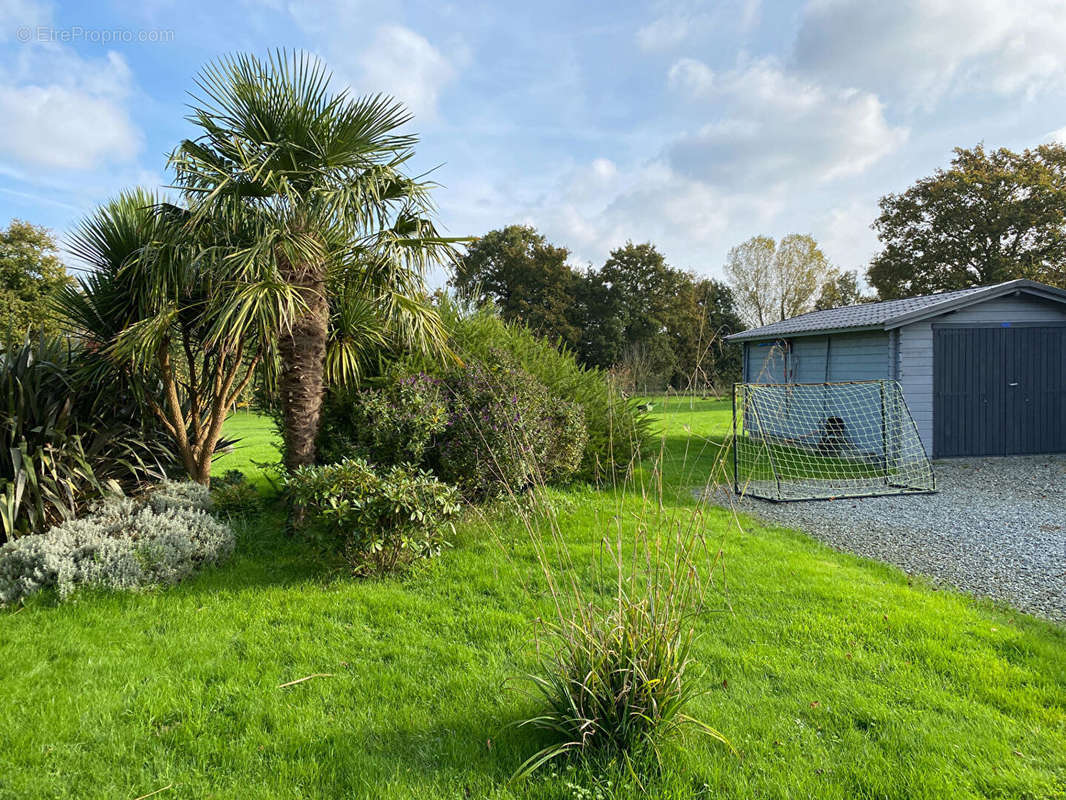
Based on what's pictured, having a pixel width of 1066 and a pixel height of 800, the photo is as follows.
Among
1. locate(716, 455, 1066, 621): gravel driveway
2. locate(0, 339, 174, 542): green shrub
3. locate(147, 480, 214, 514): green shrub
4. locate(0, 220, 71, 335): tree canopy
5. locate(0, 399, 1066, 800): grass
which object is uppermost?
locate(0, 220, 71, 335): tree canopy

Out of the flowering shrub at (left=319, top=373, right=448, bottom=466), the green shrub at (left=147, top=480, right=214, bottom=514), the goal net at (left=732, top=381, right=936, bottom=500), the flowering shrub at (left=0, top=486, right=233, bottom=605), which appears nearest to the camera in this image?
the flowering shrub at (left=0, top=486, right=233, bottom=605)

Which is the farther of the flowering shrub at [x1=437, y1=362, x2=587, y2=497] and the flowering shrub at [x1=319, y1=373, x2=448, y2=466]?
the flowering shrub at [x1=437, y1=362, x2=587, y2=497]

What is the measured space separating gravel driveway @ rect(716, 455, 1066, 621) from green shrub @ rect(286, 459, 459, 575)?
12.4 ft

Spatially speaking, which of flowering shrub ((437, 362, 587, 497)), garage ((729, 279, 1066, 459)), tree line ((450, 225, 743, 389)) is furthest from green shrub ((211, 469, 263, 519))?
tree line ((450, 225, 743, 389))

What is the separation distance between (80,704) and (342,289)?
410 centimetres

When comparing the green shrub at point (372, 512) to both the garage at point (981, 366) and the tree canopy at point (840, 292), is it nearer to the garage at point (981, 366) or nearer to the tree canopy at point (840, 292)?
the garage at point (981, 366)

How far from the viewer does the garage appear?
9406 mm

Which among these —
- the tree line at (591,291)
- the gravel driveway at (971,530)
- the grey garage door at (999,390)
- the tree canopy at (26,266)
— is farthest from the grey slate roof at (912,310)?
the tree canopy at (26,266)

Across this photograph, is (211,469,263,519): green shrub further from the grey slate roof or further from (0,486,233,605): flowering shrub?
the grey slate roof

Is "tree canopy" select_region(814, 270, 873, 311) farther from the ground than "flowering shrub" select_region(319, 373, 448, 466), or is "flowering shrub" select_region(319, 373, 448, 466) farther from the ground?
"tree canopy" select_region(814, 270, 873, 311)

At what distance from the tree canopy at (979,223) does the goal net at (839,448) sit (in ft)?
58.7

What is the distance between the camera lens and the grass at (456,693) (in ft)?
6.29

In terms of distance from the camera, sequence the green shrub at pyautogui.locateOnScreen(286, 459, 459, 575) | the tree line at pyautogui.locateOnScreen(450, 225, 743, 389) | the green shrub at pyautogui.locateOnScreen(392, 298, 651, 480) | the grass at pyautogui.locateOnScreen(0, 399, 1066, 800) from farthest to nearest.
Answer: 1. the tree line at pyautogui.locateOnScreen(450, 225, 743, 389)
2. the green shrub at pyautogui.locateOnScreen(392, 298, 651, 480)
3. the green shrub at pyautogui.locateOnScreen(286, 459, 459, 575)
4. the grass at pyautogui.locateOnScreen(0, 399, 1066, 800)

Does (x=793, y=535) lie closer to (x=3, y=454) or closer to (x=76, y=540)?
(x=76, y=540)
